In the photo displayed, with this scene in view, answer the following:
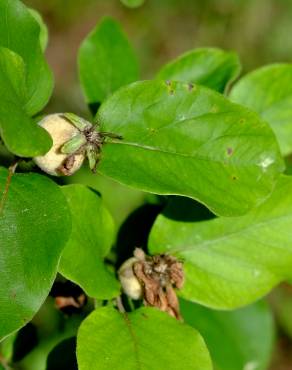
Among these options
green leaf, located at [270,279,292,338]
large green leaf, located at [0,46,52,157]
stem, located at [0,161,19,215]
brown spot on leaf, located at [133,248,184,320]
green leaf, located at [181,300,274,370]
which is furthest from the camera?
green leaf, located at [270,279,292,338]

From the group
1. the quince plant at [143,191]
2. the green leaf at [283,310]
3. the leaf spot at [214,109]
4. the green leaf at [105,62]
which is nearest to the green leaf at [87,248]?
the quince plant at [143,191]

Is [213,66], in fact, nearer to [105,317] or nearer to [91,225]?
[91,225]

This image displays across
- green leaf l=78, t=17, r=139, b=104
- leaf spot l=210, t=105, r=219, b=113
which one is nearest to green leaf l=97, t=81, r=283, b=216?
leaf spot l=210, t=105, r=219, b=113

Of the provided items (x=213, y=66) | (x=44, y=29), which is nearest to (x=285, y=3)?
(x=213, y=66)

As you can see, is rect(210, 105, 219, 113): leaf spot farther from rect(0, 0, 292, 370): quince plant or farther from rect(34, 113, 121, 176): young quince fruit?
rect(34, 113, 121, 176): young quince fruit

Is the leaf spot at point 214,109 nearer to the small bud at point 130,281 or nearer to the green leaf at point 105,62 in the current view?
the small bud at point 130,281

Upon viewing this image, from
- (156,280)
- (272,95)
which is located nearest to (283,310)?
(272,95)
